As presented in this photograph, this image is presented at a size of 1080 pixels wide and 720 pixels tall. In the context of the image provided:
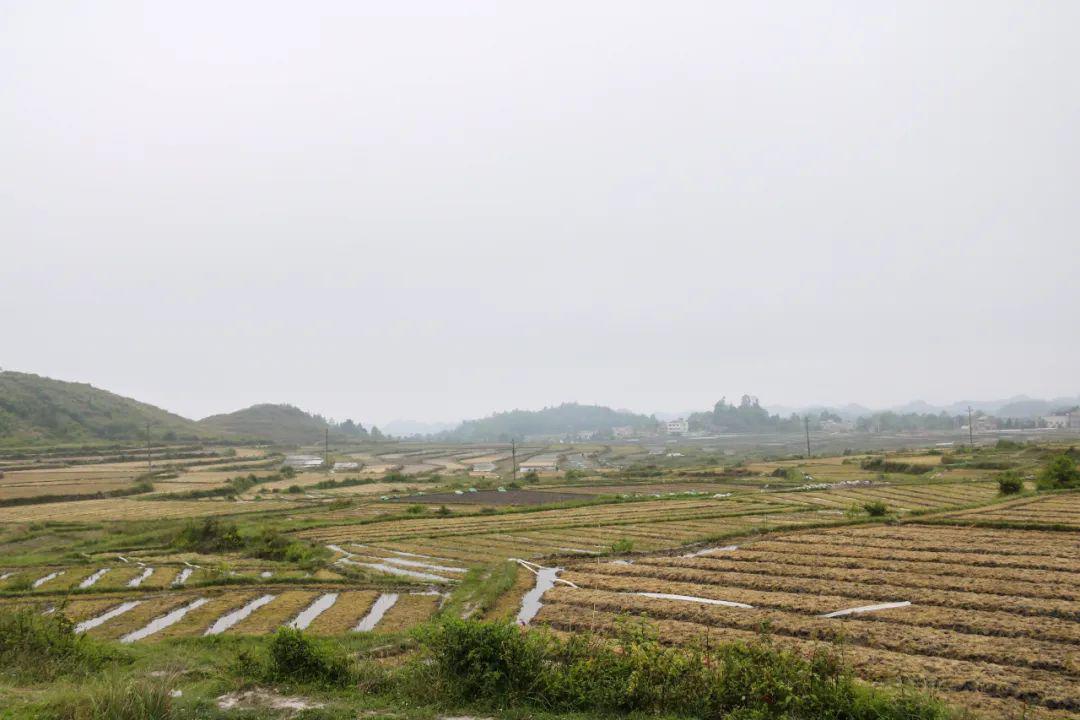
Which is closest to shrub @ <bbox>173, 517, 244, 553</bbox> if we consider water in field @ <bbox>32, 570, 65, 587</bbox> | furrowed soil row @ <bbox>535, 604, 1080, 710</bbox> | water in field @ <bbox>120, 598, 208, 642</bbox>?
water in field @ <bbox>32, 570, 65, 587</bbox>

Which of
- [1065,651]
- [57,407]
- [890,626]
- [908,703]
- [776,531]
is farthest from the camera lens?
[57,407]

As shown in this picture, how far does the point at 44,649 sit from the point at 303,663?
5284 mm

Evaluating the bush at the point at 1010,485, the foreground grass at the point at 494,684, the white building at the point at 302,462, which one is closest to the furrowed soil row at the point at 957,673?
the foreground grass at the point at 494,684

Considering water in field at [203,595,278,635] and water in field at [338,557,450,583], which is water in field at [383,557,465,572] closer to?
water in field at [338,557,450,583]

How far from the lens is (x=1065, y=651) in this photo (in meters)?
11.2

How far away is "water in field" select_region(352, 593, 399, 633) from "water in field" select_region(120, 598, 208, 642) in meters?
4.97

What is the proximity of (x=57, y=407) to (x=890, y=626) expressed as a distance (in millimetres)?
123953

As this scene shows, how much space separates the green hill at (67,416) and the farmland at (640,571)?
192 ft

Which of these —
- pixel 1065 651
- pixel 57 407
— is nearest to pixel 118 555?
pixel 1065 651

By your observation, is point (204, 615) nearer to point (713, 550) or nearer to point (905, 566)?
point (713, 550)

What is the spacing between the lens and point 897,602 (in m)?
14.9

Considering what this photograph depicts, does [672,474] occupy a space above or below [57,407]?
below

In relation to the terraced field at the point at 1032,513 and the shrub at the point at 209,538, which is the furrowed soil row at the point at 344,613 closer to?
the shrub at the point at 209,538

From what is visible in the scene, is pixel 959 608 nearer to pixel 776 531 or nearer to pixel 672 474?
pixel 776 531
